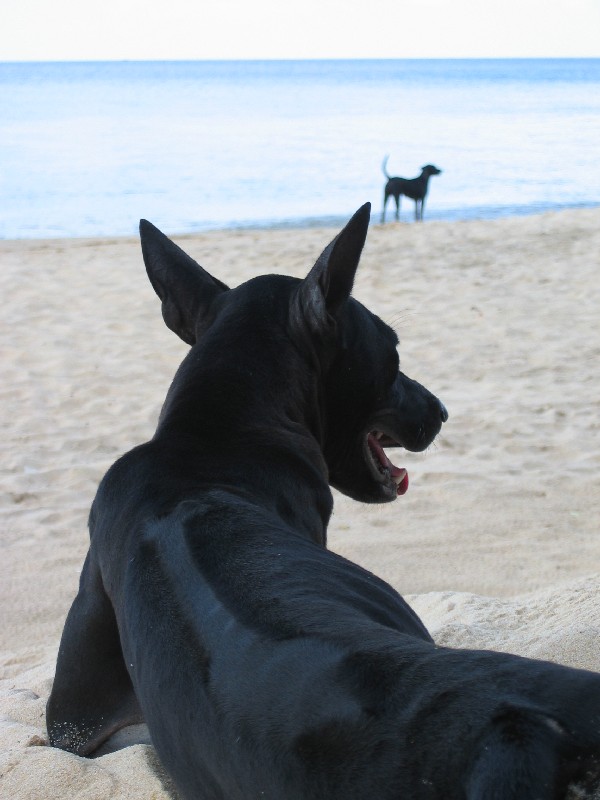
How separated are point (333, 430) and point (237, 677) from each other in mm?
1408

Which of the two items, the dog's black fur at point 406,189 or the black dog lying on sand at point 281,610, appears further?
the dog's black fur at point 406,189

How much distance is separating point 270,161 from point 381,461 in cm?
2564

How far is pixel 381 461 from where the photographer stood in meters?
3.24

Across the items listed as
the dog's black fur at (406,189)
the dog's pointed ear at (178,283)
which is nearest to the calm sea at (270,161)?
the dog's black fur at (406,189)

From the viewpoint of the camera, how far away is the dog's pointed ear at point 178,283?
10.1 ft

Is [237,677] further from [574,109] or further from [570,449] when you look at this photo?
[574,109]

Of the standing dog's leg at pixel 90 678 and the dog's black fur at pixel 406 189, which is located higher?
the standing dog's leg at pixel 90 678

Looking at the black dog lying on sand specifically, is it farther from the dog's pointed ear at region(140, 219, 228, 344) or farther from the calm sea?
the calm sea

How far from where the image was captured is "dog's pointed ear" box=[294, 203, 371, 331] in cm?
248

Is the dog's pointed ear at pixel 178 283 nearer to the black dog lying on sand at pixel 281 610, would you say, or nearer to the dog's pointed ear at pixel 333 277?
the black dog lying on sand at pixel 281 610

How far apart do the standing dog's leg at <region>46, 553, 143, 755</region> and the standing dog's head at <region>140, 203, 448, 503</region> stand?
797 millimetres

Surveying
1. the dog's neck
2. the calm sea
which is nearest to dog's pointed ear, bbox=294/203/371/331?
the dog's neck

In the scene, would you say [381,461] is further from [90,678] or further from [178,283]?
[90,678]

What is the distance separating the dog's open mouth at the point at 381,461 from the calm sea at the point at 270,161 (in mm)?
14297
